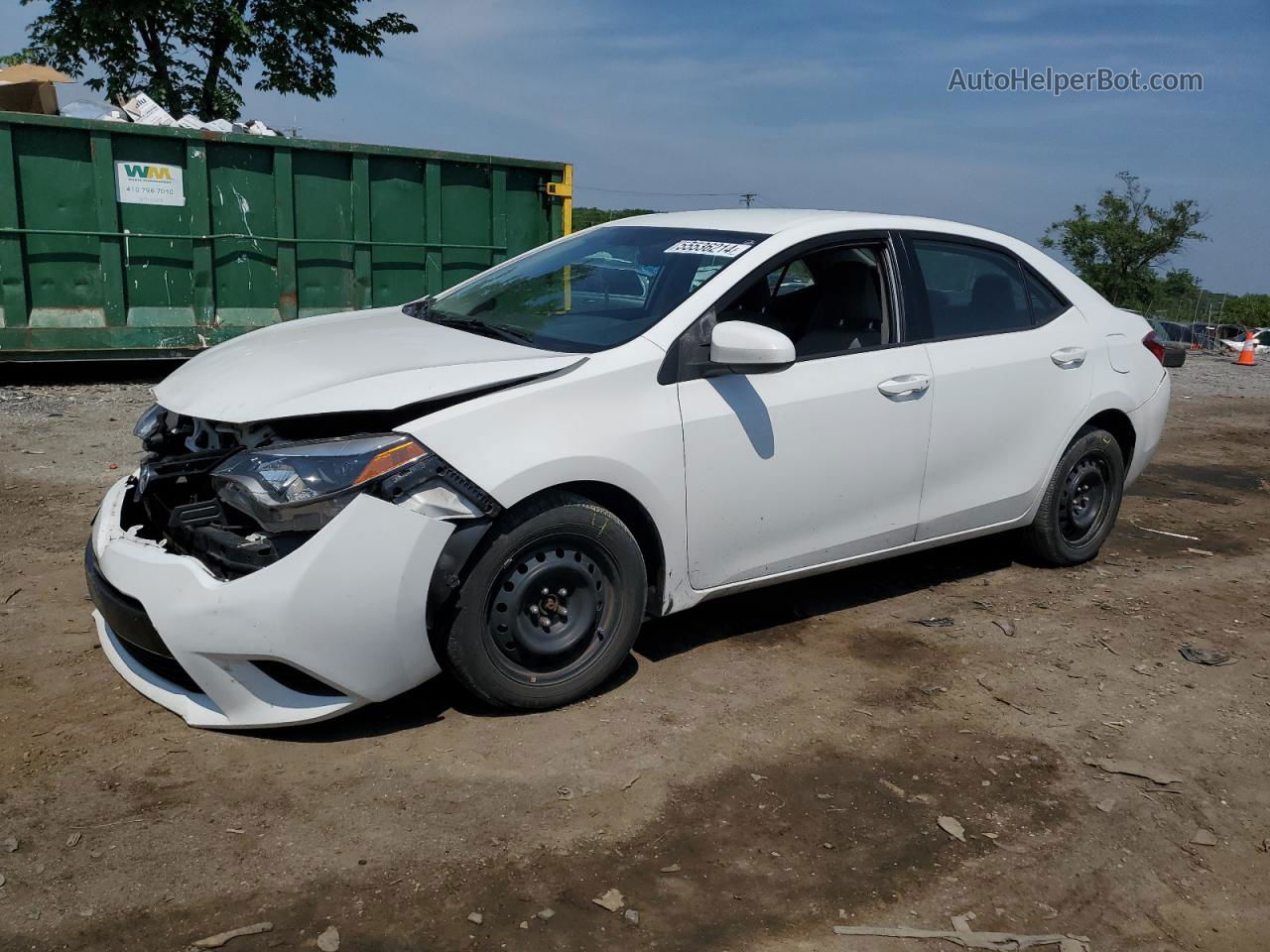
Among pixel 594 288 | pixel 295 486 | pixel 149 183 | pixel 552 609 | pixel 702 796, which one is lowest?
pixel 702 796

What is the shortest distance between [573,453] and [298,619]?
0.97 m

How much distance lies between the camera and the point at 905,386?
14.6ft

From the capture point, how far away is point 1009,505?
5090 millimetres

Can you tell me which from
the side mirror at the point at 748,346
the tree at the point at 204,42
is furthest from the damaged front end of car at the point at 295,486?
the tree at the point at 204,42

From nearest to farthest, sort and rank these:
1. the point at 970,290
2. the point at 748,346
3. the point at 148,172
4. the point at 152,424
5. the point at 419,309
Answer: the point at 748,346, the point at 152,424, the point at 419,309, the point at 970,290, the point at 148,172

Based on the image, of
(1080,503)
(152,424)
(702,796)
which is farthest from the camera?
(1080,503)

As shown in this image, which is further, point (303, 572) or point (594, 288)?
point (594, 288)

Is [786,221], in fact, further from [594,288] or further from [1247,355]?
[1247,355]

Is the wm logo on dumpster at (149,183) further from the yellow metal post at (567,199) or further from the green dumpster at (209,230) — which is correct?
the yellow metal post at (567,199)

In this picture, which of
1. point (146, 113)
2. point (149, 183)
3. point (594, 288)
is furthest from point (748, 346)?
point (146, 113)

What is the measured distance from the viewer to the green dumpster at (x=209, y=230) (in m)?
9.05

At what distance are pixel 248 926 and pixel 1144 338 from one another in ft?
16.1

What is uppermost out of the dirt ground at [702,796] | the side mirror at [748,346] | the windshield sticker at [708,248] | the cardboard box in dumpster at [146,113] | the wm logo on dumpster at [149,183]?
the cardboard box in dumpster at [146,113]

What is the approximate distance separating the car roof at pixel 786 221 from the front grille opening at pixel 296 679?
232 cm
